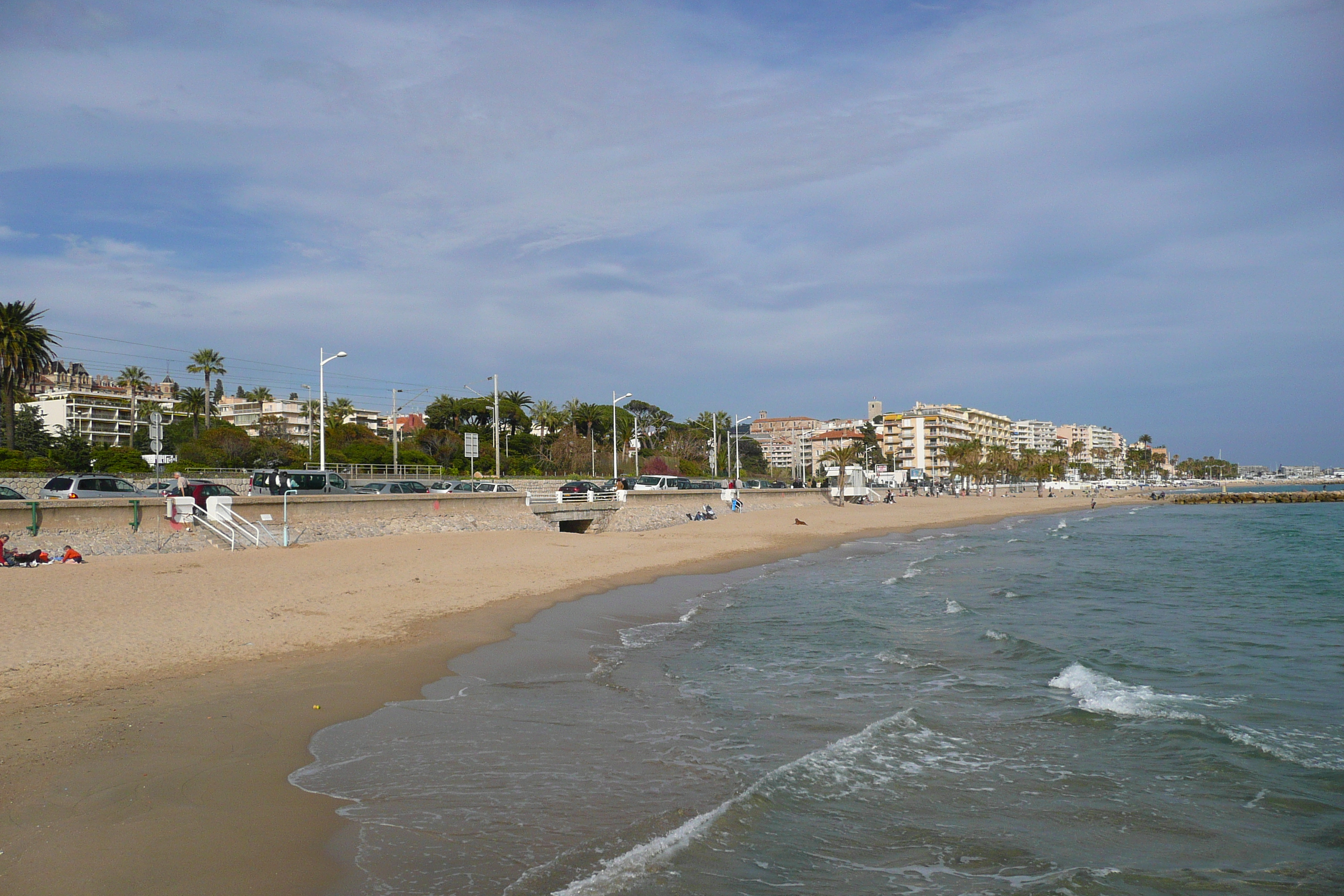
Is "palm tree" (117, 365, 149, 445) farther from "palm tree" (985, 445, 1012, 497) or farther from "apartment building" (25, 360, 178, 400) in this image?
"palm tree" (985, 445, 1012, 497)

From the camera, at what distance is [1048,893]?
555 centimetres

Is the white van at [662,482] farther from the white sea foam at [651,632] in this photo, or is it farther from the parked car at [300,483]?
the white sea foam at [651,632]

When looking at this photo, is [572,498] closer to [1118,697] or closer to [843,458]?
[1118,697]

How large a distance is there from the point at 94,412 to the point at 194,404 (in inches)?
1330

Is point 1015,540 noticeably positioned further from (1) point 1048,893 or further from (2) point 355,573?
(1) point 1048,893

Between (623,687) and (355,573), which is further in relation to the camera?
A: (355,573)

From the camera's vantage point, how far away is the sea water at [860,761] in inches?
231

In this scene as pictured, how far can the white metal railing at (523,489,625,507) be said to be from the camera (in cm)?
3922

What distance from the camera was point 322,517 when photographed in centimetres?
2872

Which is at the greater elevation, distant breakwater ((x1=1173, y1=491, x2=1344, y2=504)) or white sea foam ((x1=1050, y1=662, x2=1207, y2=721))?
white sea foam ((x1=1050, y1=662, x2=1207, y2=721))

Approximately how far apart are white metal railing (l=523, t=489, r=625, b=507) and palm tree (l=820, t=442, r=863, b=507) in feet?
117

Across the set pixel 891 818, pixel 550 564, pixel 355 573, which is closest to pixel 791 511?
pixel 550 564

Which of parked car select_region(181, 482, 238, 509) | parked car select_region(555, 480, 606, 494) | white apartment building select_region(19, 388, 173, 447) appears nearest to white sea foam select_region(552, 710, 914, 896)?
parked car select_region(181, 482, 238, 509)

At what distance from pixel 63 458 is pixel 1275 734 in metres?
65.4
